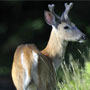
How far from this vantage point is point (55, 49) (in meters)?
8.28

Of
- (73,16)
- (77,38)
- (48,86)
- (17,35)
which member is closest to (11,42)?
(17,35)

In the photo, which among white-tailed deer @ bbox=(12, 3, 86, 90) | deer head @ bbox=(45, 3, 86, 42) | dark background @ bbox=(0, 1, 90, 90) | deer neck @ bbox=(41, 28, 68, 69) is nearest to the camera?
white-tailed deer @ bbox=(12, 3, 86, 90)

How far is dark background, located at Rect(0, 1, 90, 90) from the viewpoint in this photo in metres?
13.2

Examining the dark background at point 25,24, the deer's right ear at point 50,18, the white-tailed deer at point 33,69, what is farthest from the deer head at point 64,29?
the dark background at point 25,24

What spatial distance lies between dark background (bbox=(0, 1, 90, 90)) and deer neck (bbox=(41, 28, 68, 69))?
4.60 m

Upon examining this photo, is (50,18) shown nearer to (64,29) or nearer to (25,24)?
(64,29)

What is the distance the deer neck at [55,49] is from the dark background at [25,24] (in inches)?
181

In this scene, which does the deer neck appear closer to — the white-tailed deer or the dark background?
the white-tailed deer

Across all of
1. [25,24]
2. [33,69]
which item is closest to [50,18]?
[33,69]

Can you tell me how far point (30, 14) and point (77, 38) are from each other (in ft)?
17.5

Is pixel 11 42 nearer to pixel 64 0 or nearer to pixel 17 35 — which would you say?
pixel 17 35

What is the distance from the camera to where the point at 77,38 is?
27.4ft

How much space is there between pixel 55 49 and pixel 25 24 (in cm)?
522

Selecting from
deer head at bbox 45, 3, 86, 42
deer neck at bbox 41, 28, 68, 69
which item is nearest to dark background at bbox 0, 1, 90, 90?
deer head at bbox 45, 3, 86, 42
